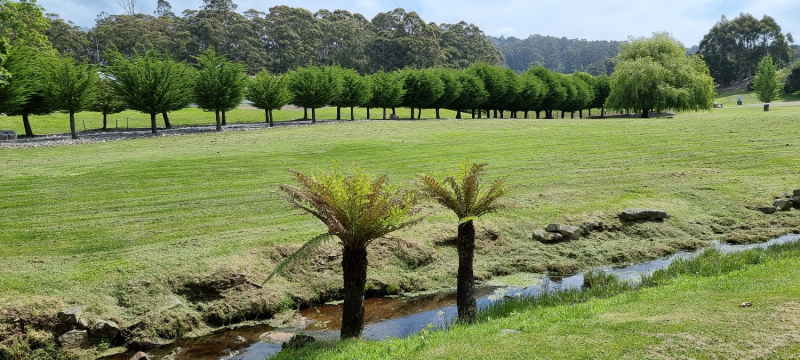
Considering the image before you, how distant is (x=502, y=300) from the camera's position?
11.1 metres


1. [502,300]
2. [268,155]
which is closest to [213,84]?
[268,155]

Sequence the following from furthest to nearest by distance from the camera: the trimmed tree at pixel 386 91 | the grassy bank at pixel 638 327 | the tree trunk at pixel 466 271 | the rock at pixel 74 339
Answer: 1. the trimmed tree at pixel 386 91
2. the tree trunk at pixel 466 271
3. the rock at pixel 74 339
4. the grassy bank at pixel 638 327

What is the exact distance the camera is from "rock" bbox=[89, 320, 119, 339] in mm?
9594

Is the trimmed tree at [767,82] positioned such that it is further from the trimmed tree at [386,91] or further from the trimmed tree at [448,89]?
the trimmed tree at [386,91]

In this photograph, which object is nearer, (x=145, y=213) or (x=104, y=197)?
(x=145, y=213)

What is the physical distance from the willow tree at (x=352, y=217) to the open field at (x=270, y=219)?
122 inches

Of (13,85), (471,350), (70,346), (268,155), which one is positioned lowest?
(70,346)

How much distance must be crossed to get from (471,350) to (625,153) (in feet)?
80.4

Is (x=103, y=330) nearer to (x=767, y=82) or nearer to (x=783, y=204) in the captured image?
(x=783, y=204)

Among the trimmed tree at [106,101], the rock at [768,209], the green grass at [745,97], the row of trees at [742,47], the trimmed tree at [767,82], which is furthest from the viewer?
the row of trees at [742,47]

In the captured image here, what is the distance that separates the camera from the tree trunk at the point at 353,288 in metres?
8.76

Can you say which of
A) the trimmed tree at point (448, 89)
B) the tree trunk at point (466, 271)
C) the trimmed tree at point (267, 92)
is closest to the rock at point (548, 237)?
the tree trunk at point (466, 271)

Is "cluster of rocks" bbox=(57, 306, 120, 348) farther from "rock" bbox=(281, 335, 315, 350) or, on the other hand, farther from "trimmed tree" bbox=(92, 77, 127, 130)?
"trimmed tree" bbox=(92, 77, 127, 130)

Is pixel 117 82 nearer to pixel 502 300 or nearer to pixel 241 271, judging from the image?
pixel 241 271
